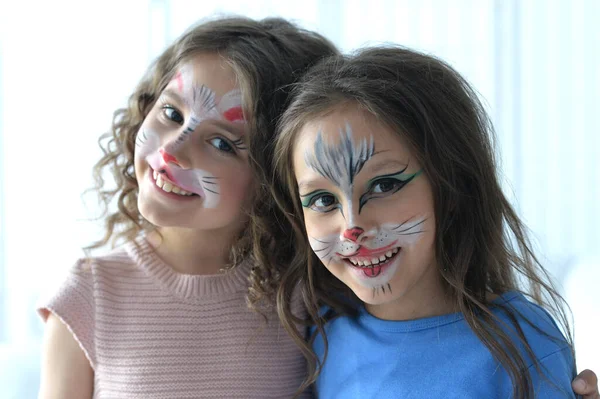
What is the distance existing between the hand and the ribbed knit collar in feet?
1.92

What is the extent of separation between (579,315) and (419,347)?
1.85 ft

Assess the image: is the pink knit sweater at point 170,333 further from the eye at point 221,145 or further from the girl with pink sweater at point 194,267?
the eye at point 221,145

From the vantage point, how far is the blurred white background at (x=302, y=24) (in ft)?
7.00

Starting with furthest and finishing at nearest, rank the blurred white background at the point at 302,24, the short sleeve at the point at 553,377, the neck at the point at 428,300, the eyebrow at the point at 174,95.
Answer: the blurred white background at the point at 302,24, the eyebrow at the point at 174,95, the neck at the point at 428,300, the short sleeve at the point at 553,377

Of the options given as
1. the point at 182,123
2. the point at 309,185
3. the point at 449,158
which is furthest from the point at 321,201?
the point at 182,123

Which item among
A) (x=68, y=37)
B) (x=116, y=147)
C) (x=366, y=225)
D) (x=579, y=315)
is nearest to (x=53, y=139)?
(x=68, y=37)

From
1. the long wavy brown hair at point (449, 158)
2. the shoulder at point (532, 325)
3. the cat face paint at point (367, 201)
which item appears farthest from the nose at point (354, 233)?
the shoulder at point (532, 325)

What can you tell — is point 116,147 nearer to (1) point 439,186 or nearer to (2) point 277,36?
(2) point 277,36

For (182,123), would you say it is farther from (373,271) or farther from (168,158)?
(373,271)

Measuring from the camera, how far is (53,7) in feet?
7.00

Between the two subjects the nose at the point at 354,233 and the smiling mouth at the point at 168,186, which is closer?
the nose at the point at 354,233

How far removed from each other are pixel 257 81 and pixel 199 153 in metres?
0.16

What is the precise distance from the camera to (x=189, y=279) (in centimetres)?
138

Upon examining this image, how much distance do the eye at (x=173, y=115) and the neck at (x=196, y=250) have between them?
8.1 inches
